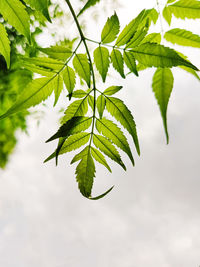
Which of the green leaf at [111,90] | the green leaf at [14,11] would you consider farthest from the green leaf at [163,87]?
the green leaf at [14,11]

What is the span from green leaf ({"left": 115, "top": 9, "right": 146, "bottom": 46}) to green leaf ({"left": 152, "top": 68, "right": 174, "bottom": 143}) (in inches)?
3.3

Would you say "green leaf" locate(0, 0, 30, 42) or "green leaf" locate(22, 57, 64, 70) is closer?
"green leaf" locate(0, 0, 30, 42)

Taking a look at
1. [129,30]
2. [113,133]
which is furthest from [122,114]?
[129,30]

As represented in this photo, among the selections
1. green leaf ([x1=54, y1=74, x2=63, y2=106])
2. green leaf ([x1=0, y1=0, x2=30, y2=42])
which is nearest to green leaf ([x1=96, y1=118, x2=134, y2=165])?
green leaf ([x1=54, y1=74, x2=63, y2=106])

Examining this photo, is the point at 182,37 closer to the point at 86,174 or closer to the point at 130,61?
the point at 130,61

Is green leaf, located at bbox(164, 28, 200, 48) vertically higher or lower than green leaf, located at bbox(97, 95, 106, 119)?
higher

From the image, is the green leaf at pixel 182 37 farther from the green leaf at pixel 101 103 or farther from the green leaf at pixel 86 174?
the green leaf at pixel 86 174

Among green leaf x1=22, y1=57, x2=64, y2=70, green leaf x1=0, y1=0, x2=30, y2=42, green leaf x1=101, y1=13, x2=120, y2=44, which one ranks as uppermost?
green leaf x1=101, y1=13, x2=120, y2=44

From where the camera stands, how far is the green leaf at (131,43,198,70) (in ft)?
1.31

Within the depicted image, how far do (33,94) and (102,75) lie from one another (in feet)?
0.44

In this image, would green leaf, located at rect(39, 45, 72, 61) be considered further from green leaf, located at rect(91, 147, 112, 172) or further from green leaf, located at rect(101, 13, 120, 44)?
green leaf, located at rect(91, 147, 112, 172)

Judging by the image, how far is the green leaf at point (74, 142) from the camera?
1.66 ft

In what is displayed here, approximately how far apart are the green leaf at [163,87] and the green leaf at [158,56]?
3 cm

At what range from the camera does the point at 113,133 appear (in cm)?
51
